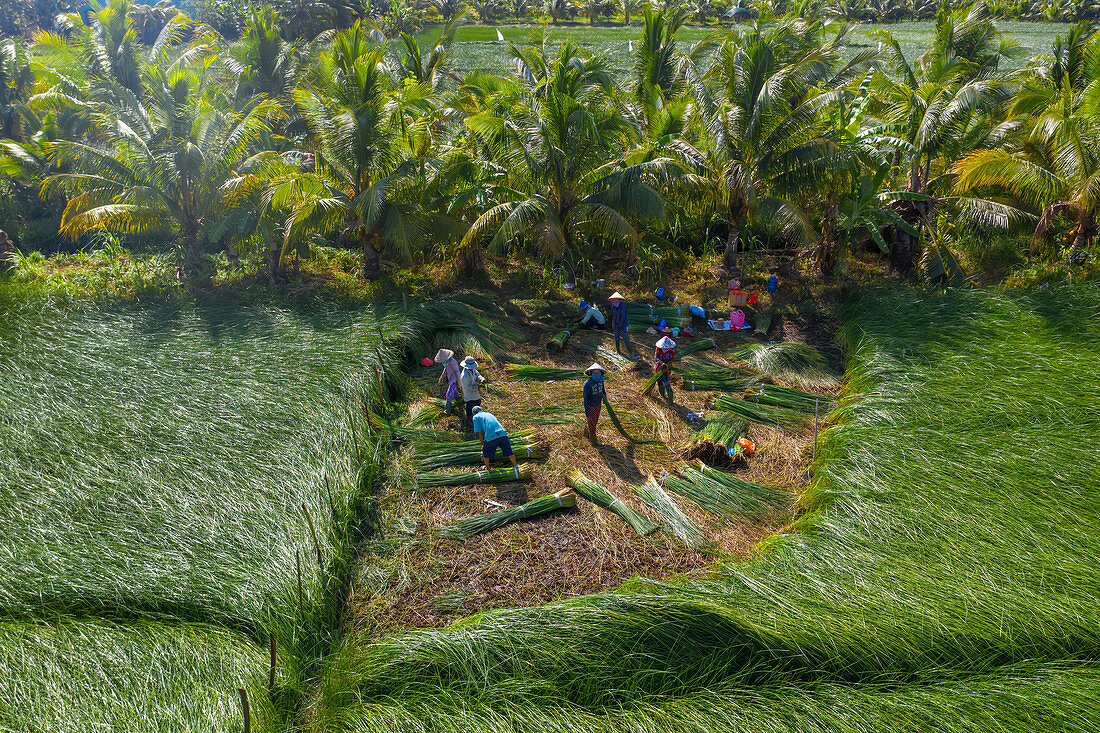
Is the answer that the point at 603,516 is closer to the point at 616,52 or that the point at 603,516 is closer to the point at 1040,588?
the point at 1040,588

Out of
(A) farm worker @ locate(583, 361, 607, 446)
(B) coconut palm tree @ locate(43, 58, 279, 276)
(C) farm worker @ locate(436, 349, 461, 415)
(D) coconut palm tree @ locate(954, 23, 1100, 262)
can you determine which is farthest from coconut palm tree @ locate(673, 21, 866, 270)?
(B) coconut palm tree @ locate(43, 58, 279, 276)

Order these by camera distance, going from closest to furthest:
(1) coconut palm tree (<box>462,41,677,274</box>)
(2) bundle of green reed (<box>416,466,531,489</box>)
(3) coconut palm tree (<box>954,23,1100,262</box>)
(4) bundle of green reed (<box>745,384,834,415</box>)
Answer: (2) bundle of green reed (<box>416,466,531,489</box>) → (4) bundle of green reed (<box>745,384,834,415</box>) → (3) coconut palm tree (<box>954,23,1100,262</box>) → (1) coconut palm tree (<box>462,41,677,274</box>)

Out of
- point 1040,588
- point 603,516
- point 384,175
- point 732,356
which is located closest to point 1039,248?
point 732,356

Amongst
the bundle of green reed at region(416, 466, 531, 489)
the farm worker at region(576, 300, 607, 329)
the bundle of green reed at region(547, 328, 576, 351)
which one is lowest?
the bundle of green reed at region(416, 466, 531, 489)

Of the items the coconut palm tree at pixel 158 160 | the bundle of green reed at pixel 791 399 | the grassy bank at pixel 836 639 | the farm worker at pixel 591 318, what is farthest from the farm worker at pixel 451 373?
the coconut palm tree at pixel 158 160

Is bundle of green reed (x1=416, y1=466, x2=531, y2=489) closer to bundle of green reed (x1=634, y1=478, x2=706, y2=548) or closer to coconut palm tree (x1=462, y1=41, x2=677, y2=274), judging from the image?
bundle of green reed (x1=634, y1=478, x2=706, y2=548)

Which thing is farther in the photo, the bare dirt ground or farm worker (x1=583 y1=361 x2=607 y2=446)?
farm worker (x1=583 y1=361 x2=607 y2=446)
